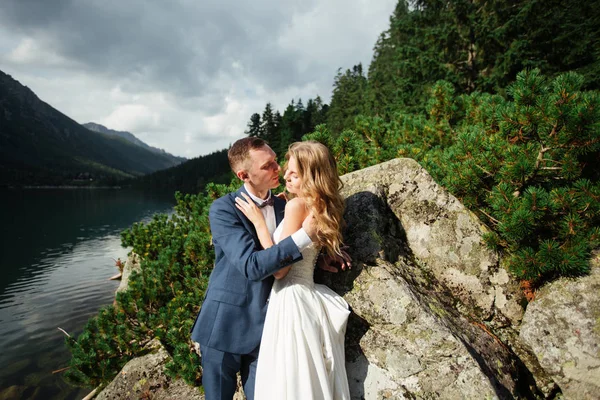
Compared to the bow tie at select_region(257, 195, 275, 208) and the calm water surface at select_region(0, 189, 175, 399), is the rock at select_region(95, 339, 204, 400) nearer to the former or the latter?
the bow tie at select_region(257, 195, 275, 208)

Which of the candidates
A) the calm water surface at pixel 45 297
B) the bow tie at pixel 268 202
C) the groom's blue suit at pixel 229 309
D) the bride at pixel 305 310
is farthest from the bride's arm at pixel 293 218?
the calm water surface at pixel 45 297

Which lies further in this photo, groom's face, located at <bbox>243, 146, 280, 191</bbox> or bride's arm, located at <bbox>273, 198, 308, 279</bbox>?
groom's face, located at <bbox>243, 146, 280, 191</bbox>

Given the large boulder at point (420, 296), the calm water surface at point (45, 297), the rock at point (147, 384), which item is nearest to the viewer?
the large boulder at point (420, 296)

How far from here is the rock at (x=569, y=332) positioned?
2.71 m

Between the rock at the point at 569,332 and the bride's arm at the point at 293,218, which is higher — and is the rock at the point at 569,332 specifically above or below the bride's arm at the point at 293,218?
below

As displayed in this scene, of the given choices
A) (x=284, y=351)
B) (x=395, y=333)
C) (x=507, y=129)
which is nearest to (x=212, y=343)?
(x=284, y=351)

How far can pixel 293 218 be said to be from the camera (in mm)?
2695

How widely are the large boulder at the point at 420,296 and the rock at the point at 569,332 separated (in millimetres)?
242

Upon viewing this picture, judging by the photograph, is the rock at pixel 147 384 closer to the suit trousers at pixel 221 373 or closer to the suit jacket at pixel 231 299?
the suit trousers at pixel 221 373

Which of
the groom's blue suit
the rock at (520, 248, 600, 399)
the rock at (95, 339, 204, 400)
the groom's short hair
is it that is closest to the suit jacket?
the groom's blue suit

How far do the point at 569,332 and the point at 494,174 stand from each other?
1.92 metres

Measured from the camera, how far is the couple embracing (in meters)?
2.42

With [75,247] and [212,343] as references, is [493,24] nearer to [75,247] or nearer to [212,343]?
[212,343]

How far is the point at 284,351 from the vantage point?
2398 millimetres
